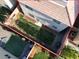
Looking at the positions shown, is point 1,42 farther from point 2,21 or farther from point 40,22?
point 40,22

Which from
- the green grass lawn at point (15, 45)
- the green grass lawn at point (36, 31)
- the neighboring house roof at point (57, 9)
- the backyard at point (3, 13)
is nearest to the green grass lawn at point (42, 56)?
the green grass lawn at point (36, 31)

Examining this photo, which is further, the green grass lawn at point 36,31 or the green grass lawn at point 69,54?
the green grass lawn at point 36,31

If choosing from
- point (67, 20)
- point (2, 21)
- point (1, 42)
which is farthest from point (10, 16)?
point (67, 20)

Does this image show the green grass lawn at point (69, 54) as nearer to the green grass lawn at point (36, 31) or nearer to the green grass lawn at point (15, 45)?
→ the green grass lawn at point (36, 31)

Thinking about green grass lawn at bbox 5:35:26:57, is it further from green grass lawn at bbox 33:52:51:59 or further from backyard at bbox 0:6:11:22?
backyard at bbox 0:6:11:22

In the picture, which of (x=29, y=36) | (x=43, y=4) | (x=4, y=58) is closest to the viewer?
(x=43, y=4)

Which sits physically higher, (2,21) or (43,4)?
(43,4)

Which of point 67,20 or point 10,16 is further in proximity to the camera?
point 10,16
